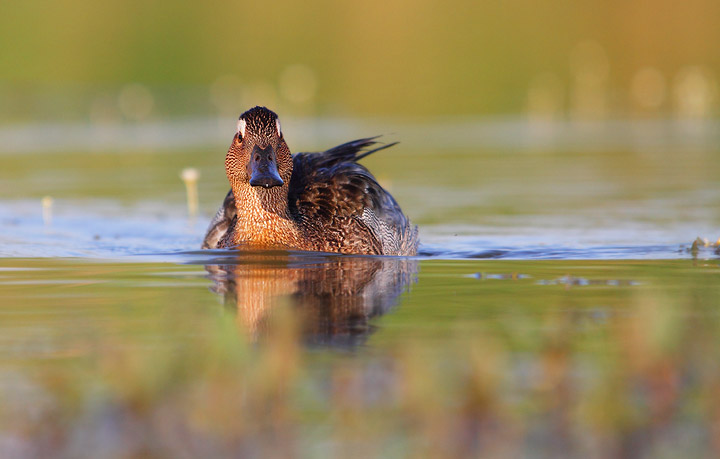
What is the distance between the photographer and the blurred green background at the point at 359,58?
169 feet

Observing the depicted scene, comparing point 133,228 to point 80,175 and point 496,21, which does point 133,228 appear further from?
point 496,21

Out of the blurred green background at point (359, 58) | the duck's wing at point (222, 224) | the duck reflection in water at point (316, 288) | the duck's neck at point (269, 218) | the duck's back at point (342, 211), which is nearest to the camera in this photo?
the duck reflection in water at point (316, 288)

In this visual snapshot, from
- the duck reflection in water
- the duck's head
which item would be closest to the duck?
the duck's head

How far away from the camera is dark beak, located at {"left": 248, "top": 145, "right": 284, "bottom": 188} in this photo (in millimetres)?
9836

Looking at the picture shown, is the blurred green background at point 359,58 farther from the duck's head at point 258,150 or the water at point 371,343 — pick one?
the duck's head at point 258,150

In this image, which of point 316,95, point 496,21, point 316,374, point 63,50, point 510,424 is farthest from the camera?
point 496,21

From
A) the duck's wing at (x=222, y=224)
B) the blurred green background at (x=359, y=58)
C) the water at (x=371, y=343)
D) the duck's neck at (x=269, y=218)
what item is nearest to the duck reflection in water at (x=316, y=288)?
the water at (x=371, y=343)

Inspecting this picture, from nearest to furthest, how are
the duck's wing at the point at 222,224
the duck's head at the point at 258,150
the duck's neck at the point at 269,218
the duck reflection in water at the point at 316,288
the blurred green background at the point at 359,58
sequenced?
the duck reflection in water at the point at 316,288 → the duck's head at the point at 258,150 → the duck's neck at the point at 269,218 → the duck's wing at the point at 222,224 → the blurred green background at the point at 359,58

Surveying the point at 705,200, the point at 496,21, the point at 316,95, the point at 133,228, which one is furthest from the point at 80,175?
the point at 496,21

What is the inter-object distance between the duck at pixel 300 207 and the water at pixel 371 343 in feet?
0.86

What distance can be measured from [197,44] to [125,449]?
226 feet

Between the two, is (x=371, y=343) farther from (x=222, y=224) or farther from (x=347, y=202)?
(x=222, y=224)

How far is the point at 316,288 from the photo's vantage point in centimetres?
848

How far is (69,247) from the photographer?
12.2 meters
